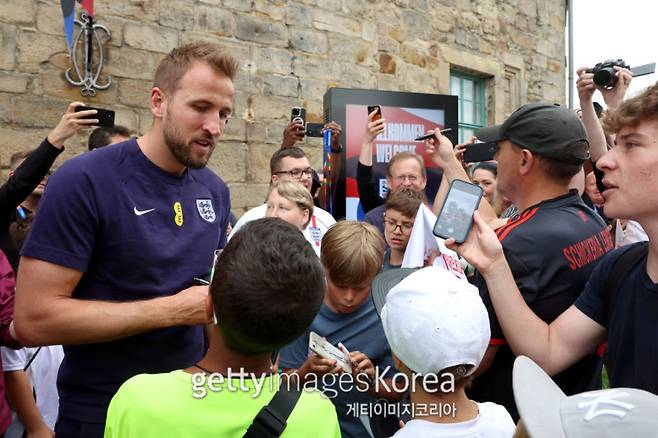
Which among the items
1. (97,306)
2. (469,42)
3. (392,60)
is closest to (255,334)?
(97,306)

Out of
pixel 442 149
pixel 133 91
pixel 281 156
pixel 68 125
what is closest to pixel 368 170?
pixel 281 156

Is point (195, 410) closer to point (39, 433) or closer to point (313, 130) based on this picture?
point (39, 433)

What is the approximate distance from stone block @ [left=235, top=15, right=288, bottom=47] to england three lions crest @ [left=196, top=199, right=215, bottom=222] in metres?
4.05

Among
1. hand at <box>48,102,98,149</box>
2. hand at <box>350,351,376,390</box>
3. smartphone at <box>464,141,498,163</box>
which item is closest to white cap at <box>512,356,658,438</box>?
hand at <box>350,351,376,390</box>

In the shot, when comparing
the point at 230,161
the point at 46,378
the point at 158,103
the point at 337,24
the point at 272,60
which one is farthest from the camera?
the point at 337,24

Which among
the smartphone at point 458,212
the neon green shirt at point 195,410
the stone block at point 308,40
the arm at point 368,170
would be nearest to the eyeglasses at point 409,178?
the arm at point 368,170

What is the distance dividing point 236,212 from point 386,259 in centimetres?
277

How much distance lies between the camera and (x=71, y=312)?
1.67 metres

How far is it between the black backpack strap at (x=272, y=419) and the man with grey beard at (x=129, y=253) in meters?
0.39

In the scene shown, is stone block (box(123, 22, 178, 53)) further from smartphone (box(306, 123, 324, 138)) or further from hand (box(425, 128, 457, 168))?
hand (box(425, 128, 457, 168))

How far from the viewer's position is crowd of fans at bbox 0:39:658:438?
1277 millimetres

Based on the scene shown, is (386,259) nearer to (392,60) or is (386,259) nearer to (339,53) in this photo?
(339,53)

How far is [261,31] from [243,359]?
5100mm

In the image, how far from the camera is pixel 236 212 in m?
5.66
